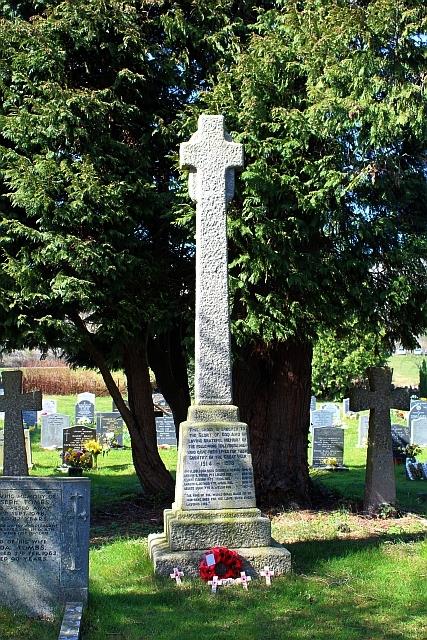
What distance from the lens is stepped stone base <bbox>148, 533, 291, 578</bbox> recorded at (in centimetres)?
692

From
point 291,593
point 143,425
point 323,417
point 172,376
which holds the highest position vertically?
point 172,376

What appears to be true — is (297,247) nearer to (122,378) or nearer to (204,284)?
Result: (204,284)

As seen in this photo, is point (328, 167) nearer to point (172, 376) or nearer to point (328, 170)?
point (328, 170)

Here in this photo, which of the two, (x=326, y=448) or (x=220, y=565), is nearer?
(x=220, y=565)

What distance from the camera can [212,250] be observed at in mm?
7656

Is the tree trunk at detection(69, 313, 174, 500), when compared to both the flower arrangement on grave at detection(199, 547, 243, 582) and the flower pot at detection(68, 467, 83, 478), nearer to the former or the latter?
the flower pot at detection(68, 467, 83, 478)

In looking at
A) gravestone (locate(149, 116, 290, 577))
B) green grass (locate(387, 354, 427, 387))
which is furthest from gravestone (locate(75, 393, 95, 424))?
green grass (locate(387, 354, 427, 387))

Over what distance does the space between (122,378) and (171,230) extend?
33175 mm

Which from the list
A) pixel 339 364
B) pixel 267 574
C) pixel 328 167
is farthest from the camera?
pixel 339 364

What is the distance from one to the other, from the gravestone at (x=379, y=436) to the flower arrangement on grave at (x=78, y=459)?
24.1 feet

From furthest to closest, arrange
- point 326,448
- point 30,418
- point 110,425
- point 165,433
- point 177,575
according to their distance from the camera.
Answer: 1. point 30,418
2. point 110,425
3. point 165,433
4. point 326,448
5. point 177,575

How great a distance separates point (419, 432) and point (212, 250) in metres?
14.4

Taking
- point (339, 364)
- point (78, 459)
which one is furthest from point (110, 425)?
point (339, 364)

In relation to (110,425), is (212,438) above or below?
above
